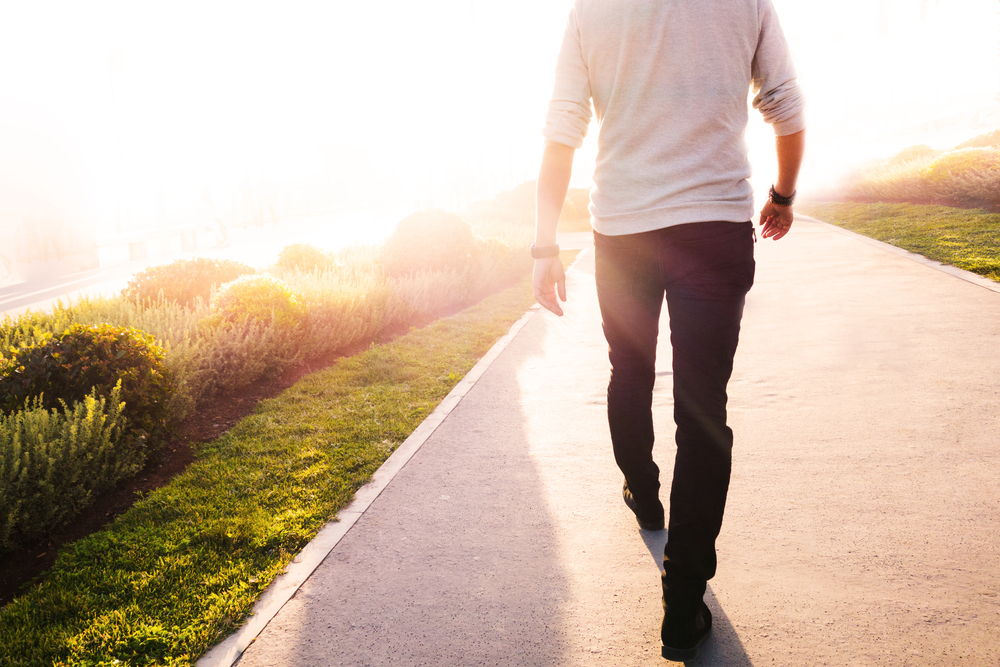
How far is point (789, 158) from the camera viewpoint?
91.6 inches

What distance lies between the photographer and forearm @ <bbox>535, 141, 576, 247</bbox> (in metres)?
2.44

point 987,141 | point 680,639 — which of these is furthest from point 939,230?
point 987,141

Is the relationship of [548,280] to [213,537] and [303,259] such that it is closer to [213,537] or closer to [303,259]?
[213,537]

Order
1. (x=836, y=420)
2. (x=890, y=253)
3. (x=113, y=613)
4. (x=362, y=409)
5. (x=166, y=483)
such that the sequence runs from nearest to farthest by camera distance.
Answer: (x=113, y=613) → (x=166, y=483) → (x=836, y=420) → (x=362, y=409) → (x=890, y=253)

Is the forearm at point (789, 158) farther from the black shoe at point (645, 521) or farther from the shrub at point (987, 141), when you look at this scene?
the shrub at point (987, 141)

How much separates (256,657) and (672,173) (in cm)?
223

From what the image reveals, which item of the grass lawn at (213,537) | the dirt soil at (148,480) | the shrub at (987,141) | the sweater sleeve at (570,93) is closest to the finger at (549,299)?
the sweater sleeve at (570,93)

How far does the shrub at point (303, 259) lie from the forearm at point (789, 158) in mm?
8582

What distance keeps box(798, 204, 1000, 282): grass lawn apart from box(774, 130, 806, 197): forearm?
7.49 meters

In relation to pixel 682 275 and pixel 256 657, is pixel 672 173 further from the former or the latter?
pixel 256 657

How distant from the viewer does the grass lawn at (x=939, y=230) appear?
952 centimetres

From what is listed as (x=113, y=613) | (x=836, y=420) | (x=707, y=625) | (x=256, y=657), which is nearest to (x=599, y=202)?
(x=707, y=625)

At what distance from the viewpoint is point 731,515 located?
10.5 ft

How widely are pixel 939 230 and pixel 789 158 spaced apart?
1305 centimetres
